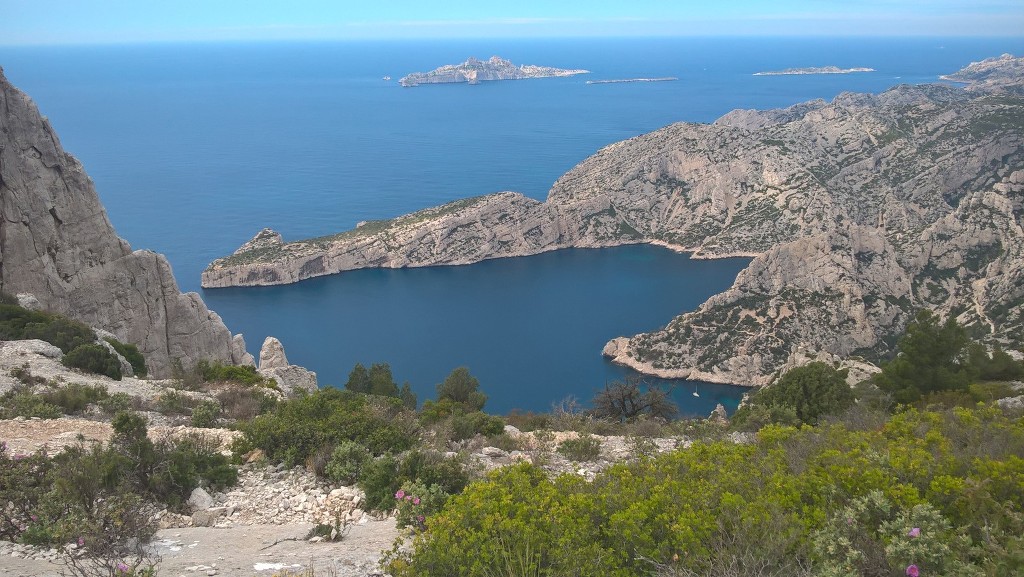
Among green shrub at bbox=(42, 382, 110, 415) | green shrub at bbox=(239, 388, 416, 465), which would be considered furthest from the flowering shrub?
green shrub at bbox=(42, 382, 110, 415)

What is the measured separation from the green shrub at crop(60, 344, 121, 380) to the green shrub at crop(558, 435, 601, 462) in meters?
14.2

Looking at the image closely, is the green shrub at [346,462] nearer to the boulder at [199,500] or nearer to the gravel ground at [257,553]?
the gravel ground at [257,553]

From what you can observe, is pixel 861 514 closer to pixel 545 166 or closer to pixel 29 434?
pixel 29 434

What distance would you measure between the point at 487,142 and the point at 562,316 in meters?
95.5

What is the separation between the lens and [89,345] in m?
20.5

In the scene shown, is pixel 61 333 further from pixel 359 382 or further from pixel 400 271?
pixel 400 271

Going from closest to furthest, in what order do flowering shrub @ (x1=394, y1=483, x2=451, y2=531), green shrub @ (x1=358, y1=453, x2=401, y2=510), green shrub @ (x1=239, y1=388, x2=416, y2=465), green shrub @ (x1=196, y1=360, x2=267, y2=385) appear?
flowering shrub @ (x1=394, y1=483, x2=451, y2=531), green shrub @ (x1=358, y1=453, x2=401, y2=510), green shrub @ (x1=239, y1=388, x2=416, y2=465), green shrub @ (x1=196, y1=360, x2=267, y2=385)

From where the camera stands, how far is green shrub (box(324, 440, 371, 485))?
35.7 ft

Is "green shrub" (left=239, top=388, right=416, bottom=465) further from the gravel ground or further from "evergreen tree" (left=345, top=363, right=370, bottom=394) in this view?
"evergreen tree" (left=345, top=363, right=370, bottom=394)

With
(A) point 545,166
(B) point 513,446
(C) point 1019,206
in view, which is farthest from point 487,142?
(B) point 513,446

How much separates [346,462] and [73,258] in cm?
2689

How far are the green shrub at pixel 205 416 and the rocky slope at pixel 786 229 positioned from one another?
4210cm

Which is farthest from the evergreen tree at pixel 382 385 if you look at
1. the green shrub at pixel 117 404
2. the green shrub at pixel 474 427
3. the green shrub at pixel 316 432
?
the green shrub at pixel 316 432

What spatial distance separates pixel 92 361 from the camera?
19984 mm
